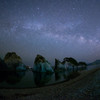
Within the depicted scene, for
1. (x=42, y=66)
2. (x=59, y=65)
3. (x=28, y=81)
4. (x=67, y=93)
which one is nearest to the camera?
(x=67, y=93)

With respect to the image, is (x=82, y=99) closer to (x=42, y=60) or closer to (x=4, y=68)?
(x=42, y=60)

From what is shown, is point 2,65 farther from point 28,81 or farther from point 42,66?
point 28,81

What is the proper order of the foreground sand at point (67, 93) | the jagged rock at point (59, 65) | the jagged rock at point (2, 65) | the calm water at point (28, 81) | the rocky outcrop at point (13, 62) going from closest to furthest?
1. the foreground sand at point (67, 93)
2. the calm water at point (28, 81)
3. the jagged rock at point (2, 65)
4. the rocky outcrop at point (13, 62)
5. the jagged rock at point (59, 65)

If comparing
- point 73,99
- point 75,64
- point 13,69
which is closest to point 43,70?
point 13,69

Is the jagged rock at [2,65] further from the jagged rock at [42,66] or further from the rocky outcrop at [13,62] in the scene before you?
the jagged rock at [42,66]

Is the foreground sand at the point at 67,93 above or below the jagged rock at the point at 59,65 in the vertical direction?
above

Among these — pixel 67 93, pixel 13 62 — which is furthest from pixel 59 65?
pixel 67 93

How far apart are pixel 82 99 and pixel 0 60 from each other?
110215mm

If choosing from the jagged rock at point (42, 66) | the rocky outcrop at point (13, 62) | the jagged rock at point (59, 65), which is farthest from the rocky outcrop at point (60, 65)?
the rocky outcrop at point (13, 62)

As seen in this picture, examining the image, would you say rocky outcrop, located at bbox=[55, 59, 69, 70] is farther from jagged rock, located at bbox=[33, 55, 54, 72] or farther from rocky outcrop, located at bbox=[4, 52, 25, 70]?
rocky outcrop, located at bbox=[4, 52, 25, 70]

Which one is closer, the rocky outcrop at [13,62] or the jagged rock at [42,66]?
the jagged rock at [42,66]

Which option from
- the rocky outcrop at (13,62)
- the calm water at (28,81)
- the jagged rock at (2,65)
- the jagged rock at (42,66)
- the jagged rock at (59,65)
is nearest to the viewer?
the calm water at (28,81)

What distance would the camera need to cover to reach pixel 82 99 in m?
7.59

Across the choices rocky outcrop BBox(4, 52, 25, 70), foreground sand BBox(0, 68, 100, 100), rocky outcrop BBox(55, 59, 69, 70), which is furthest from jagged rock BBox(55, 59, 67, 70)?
foreground sand BBox(0, 68, 100, 100)
